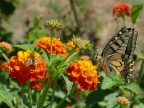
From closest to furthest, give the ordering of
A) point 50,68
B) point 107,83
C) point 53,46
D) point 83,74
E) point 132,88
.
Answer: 1. point 50,68
2. point 83,74
3. point 53,46
4. point 107,83
5. point 132,88

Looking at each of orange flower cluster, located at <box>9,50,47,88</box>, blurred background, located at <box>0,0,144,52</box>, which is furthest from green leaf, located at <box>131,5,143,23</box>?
blurred background, located at <box>0,0,144,52</box>

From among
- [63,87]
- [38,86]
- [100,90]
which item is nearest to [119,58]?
[100,90]

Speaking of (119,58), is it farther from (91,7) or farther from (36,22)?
(91,7)

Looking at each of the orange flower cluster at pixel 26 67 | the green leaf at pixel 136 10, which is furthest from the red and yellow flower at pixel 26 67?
the green leaf at pixel 136 10

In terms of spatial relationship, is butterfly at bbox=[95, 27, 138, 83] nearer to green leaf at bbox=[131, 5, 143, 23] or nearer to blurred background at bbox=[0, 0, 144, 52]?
green leaf at bbox=[131, 5, 143, 23]

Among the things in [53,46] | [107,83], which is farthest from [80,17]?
[53,46]

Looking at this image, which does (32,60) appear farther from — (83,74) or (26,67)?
(83,74)

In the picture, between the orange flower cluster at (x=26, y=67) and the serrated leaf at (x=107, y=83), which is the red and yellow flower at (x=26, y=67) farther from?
the serrated leaf at (x=107, y=83)
